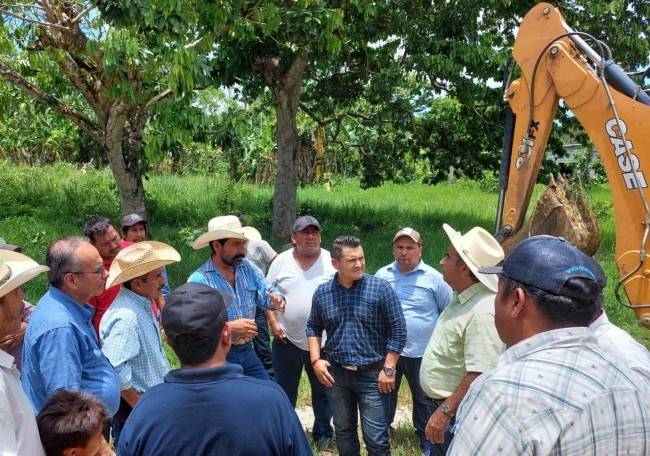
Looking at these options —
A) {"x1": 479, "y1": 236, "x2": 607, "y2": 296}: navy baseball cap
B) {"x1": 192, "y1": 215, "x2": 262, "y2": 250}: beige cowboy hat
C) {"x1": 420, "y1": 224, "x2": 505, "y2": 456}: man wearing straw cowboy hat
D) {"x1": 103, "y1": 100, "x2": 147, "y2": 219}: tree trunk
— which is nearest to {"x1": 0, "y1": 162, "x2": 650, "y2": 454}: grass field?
{"x1": 103, "y1": 100, "x2": 147, "y2": 219}: tree trunk

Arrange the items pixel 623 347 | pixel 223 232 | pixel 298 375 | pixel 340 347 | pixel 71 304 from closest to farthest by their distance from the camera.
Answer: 1. pixel 623 347
2. pixel 71 304
3. pixel 340 347
4. pixel 223 232
5. pixel 298 375

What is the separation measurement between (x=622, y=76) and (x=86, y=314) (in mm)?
3844

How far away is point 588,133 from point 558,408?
139 inches

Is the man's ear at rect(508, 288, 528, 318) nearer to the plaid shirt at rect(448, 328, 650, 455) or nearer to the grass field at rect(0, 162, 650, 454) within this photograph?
the plaid shirt at rect(448, 328, 650, 455)

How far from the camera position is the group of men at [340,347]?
1.62 metres

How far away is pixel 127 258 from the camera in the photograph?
11.2 ft

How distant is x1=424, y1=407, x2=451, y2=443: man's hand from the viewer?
3.13 metres

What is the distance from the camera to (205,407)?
Answer: 1977 mm

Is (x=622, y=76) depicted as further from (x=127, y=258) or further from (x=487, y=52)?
(x=487, y=52)

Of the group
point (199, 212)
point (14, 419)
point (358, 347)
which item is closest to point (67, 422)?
point (14, 419)

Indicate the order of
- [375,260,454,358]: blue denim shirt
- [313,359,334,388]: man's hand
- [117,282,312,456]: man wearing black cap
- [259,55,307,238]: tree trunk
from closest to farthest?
1. [117,282,312,456]: man wearing black cap
2. [313,359,334,388]: man's hand
3. [375,260,454,358]: blue denim shirt
4. [259,55,307,238]: tree trunk

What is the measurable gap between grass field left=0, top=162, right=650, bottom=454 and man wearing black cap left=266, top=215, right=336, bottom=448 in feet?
13.8

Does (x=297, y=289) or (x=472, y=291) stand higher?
(x=472, y=291)

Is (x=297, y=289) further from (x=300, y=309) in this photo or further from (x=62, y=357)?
(x=62, y=357)
